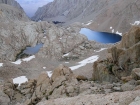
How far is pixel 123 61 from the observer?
89.4ft

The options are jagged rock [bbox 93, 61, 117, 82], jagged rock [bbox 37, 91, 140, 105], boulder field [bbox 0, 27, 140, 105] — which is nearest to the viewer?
jagged rock [bbox 37, 91, 140, 105]

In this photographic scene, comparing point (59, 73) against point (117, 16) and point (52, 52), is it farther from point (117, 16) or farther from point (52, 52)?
point (117, 16)

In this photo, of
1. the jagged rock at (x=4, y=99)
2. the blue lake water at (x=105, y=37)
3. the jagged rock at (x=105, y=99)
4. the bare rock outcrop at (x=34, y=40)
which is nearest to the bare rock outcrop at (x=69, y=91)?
the jagged rock at (x=105, y=99)

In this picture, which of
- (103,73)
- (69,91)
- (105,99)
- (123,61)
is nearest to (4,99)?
(69,91)

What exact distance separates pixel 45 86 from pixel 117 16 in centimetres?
12189

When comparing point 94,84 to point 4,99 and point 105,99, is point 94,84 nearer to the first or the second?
Result: point 105,99

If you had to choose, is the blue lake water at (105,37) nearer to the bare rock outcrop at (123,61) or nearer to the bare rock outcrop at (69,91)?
the bare rock outcrop at (123,61)

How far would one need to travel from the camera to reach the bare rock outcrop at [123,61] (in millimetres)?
25828

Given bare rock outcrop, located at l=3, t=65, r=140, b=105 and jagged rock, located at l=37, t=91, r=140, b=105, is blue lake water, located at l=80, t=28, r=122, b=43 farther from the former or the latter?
jagged rock, located at l=37, t=91, r=140, b=105

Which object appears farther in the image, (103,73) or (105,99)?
(103,73)

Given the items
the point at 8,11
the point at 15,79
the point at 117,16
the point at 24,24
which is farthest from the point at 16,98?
the point at 117,16

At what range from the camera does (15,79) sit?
46.3 meters

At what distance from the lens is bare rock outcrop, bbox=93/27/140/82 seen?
2583cm

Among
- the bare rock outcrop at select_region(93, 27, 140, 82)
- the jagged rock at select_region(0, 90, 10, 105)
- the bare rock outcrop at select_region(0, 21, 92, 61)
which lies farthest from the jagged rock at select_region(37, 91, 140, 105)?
the bare rock outcrop at select_region(0, 21, 92, 61)
